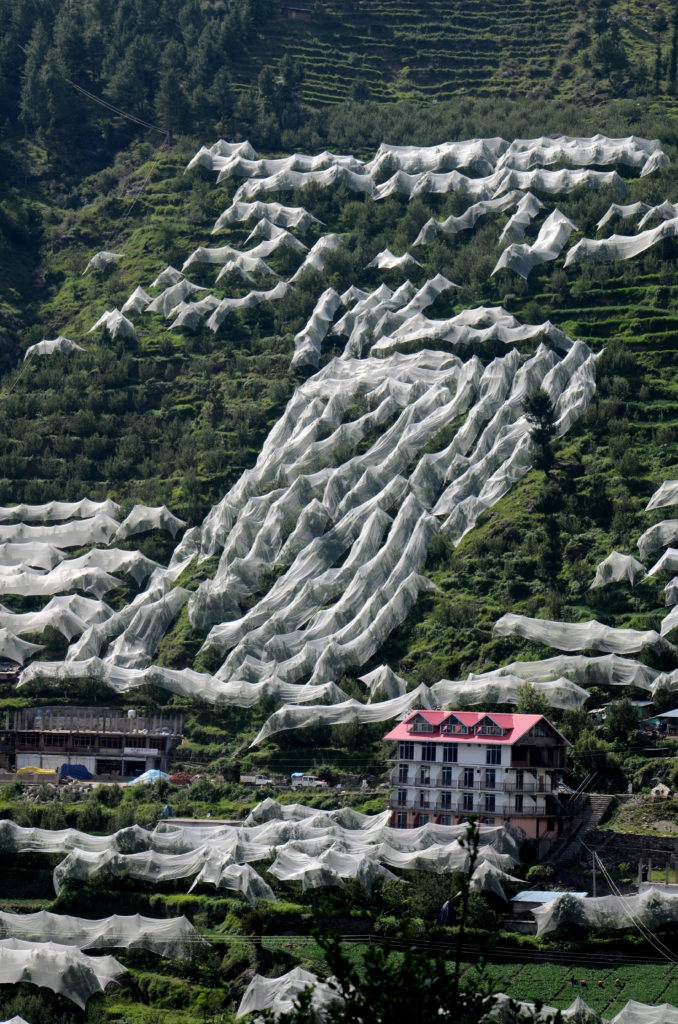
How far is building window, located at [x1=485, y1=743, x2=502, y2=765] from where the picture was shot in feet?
183

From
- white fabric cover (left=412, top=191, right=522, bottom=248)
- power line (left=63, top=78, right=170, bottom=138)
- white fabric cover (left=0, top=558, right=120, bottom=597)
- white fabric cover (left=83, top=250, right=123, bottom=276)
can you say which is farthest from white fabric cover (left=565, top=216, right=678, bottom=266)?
power line (left=63, top=78, right=170, bottom=138)

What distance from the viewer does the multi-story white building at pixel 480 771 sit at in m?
55.2

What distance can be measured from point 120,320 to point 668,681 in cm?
5294

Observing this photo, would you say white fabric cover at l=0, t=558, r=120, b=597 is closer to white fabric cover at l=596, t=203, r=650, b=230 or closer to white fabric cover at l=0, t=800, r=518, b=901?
white fabric cover at l=0, t=800, r=518, b=901

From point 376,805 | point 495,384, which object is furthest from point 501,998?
point 495,384

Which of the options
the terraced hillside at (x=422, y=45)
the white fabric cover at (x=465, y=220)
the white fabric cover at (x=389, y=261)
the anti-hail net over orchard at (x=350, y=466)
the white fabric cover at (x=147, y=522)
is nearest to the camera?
the anti-hail net over orchard at (x=350, y=466)

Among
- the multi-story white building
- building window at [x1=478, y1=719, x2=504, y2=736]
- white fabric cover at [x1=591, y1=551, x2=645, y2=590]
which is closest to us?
the multi-story white building

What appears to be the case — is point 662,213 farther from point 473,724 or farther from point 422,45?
point 422,45

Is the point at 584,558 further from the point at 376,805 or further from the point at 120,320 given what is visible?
the point at 120,320

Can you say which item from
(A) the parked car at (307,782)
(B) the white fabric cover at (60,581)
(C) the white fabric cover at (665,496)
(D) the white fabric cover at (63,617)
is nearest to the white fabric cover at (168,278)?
(B) the white fabric cover at (60,581)

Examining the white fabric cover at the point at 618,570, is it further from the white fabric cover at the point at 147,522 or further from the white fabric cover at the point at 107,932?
the white fabric cover at the point at 107,932

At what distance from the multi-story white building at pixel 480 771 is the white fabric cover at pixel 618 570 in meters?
13.0

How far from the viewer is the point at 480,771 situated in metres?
56.3

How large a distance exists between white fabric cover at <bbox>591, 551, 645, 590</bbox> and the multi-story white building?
13.0 meters
